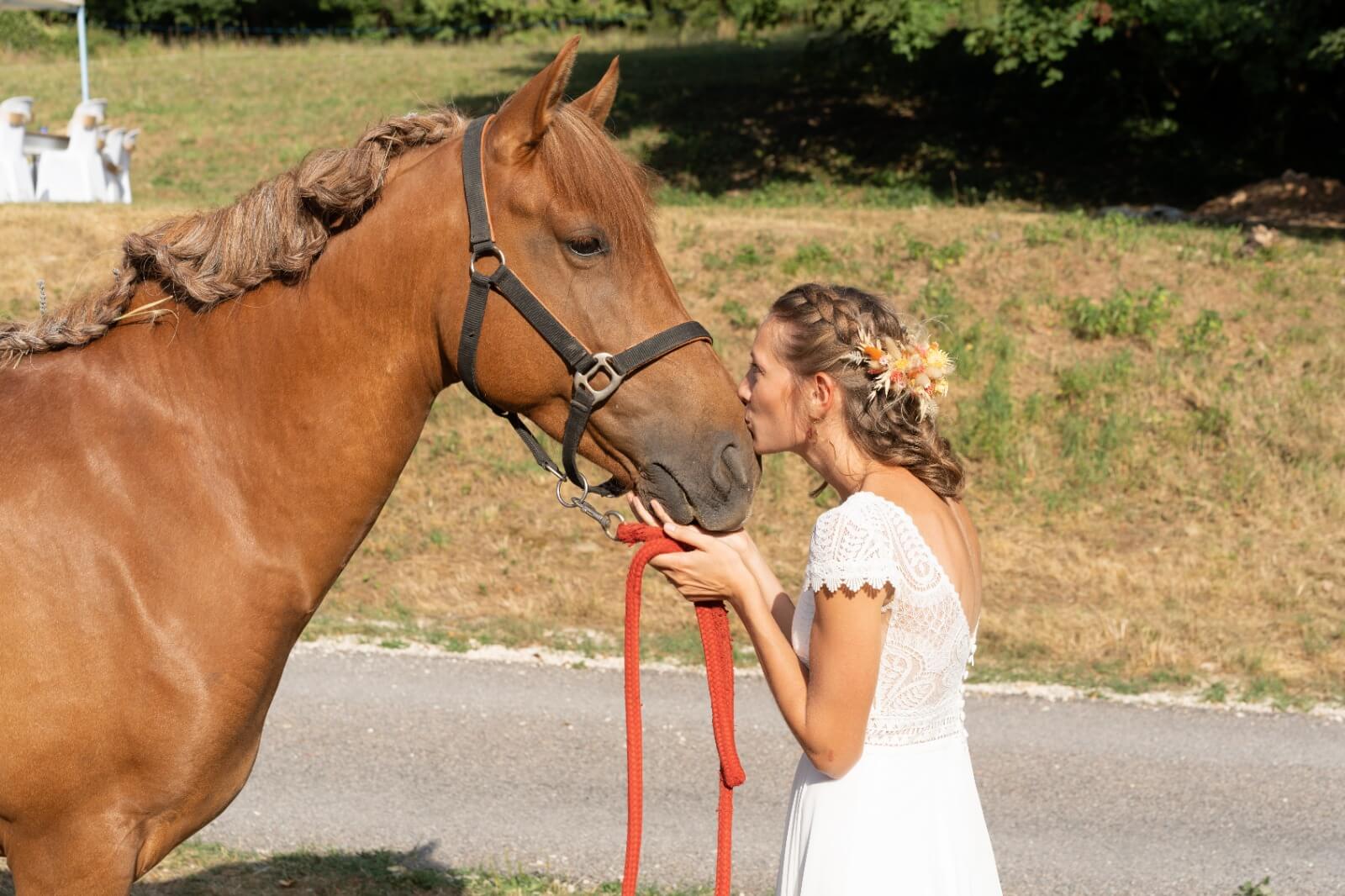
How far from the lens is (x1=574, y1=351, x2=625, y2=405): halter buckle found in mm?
2695

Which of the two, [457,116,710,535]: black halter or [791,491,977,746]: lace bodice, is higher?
[457,116,710,535]: black halter

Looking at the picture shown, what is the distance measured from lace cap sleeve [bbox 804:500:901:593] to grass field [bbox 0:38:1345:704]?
518cm

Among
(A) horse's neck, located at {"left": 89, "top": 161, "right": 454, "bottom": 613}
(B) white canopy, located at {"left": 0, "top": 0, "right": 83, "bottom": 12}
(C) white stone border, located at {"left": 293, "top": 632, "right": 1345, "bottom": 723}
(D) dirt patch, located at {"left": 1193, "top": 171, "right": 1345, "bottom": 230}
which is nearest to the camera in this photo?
(A) horse's neck, located at {"left": 89, "top": 161, "right": 454, "bottom": 613}

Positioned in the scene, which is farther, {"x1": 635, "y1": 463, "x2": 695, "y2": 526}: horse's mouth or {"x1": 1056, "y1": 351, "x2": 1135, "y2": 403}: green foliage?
{"x1": 1056, "y1": 351, "x2": 1135, "y2": 403}: green foliage

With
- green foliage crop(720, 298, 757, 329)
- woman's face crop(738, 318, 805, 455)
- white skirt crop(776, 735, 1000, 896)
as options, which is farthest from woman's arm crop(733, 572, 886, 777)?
green foliage crop(720, 298, 757, 329)

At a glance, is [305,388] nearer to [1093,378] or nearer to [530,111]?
[530,111]

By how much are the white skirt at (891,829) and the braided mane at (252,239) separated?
1705 millimetres

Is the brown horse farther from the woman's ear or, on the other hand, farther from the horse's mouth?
the woman's ear

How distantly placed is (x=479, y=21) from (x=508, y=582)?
1422 inches

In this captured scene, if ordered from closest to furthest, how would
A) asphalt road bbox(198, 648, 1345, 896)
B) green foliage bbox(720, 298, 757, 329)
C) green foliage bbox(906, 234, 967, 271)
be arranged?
asphalt road bbox(198, 648, 1345, 896) < green foliage bbox(720, 298, 757, 329) < green foliage bbox(906, 234, 967, 271)

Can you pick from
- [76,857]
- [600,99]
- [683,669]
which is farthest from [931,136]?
[76,857]

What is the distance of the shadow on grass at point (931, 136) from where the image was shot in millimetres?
20344

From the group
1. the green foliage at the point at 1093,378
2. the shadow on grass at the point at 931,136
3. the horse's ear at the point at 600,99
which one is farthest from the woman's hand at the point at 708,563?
the shadow on grass at the point at 931,136

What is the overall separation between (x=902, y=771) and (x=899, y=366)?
909mm
